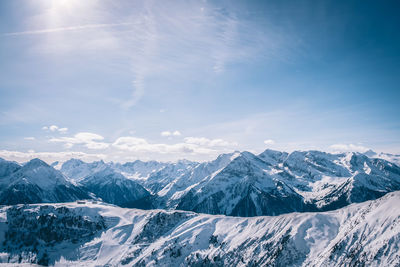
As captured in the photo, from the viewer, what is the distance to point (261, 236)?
6009 inches

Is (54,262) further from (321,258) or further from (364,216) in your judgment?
(364,216)

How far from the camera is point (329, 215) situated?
15662 cm

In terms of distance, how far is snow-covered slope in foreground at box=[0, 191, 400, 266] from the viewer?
113812mm

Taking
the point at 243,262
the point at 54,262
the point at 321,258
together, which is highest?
the point at 321,258

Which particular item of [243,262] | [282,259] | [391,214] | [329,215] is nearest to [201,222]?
[243,262]

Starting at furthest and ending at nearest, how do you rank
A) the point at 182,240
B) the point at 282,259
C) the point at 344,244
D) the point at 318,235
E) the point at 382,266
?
the point at 182,240 → the point at 318,235 → the point at 282,259 → the point at 344,244 → the point at 382,266

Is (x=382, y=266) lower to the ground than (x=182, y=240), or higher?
higher

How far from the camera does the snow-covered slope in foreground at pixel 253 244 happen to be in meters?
114

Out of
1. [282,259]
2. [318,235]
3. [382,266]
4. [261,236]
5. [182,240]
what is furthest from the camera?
[182,240]

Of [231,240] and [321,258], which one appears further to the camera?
[231,240]

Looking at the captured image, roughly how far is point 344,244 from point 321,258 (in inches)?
500

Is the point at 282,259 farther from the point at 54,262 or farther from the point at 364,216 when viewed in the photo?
the point at 54,262

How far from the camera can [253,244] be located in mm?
149125

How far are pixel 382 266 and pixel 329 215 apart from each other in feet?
196
